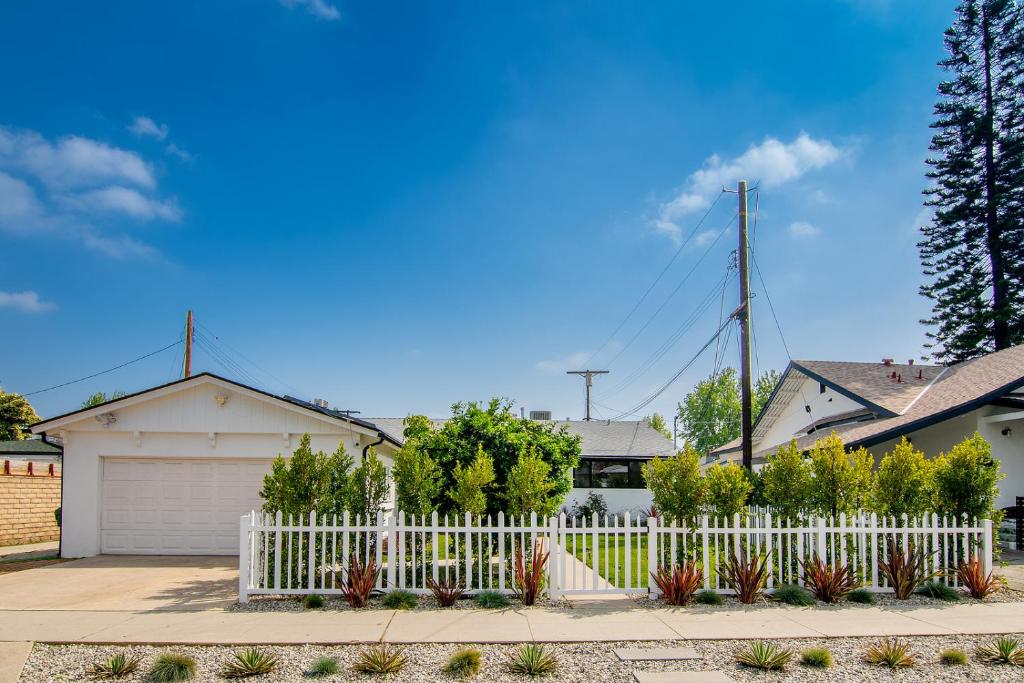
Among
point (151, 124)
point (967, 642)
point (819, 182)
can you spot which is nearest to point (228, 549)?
point (151, 124)

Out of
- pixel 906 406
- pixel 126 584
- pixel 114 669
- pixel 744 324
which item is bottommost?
pixel 126 584

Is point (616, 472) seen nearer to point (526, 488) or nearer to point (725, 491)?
point (725, 491)

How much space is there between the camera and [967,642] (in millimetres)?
7117

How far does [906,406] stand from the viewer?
18.5m

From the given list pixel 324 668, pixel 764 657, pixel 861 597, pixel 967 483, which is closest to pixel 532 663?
pixel 324 668

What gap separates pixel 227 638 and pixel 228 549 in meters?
7.46

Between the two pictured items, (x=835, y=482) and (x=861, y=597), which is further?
(x=835, y=482)

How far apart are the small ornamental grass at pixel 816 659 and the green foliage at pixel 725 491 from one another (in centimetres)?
331

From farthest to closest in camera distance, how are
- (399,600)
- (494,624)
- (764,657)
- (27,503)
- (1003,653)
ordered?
1. (27,503)
2. (399,600)
3. (494,624)
4. (1003,653)
5. (764,657)

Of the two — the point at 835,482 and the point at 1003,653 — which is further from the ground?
the point at 835,482

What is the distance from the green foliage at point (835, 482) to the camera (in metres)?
9.93

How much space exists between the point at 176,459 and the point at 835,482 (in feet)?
41.4

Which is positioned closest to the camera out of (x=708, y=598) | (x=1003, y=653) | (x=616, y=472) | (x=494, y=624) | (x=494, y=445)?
(x=1003, y=653)

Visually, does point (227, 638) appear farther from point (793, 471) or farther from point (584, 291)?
point (584, 291)
